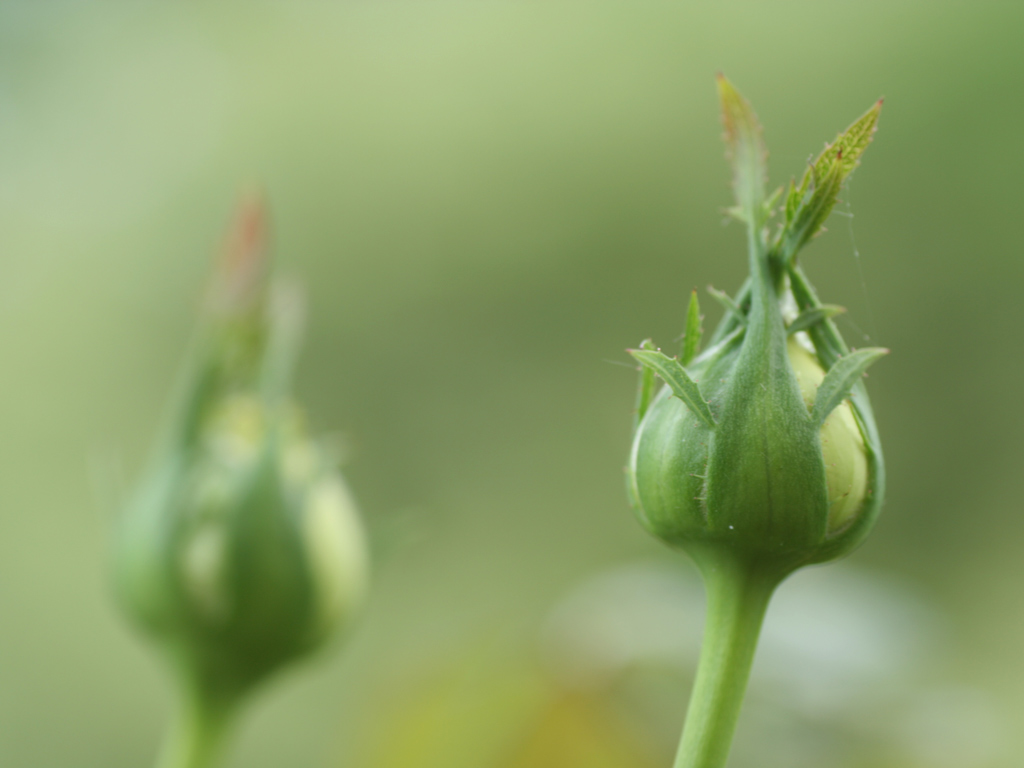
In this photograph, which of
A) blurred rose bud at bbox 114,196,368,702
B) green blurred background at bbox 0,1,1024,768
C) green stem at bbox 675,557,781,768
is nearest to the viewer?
green stem at bbox 675,557,781,768

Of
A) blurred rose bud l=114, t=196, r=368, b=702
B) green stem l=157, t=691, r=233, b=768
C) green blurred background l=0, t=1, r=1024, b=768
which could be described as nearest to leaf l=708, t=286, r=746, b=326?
blurred rose bud l=114, t=196, r=368, b=702

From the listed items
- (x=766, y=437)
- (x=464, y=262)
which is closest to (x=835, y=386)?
(x=766, y=437)

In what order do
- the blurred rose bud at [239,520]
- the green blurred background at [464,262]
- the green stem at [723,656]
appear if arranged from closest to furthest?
the green stem at [723,656]
the blurred rose bud at [239,520]
the green blurred background at [464,262]

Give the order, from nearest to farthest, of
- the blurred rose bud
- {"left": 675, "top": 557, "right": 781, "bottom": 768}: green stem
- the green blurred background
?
1. {"left": 675, "top": 557, "right": 781, "bottom": 768}: green stem
2. the blurred rose bud
3. the green blurred background

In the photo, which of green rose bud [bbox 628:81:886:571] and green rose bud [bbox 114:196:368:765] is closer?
green rose bud [bbox 628:81:886:571]

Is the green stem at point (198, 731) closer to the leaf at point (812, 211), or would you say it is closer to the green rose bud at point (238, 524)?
the green rose bud at point (238, 524)

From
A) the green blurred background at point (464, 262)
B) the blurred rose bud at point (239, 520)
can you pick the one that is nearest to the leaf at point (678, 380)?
the blurred rose bud at point (239, 520)

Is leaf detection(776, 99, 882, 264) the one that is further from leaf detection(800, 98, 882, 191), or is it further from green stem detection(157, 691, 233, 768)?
green stem detection(157, 691, 233, 768)
